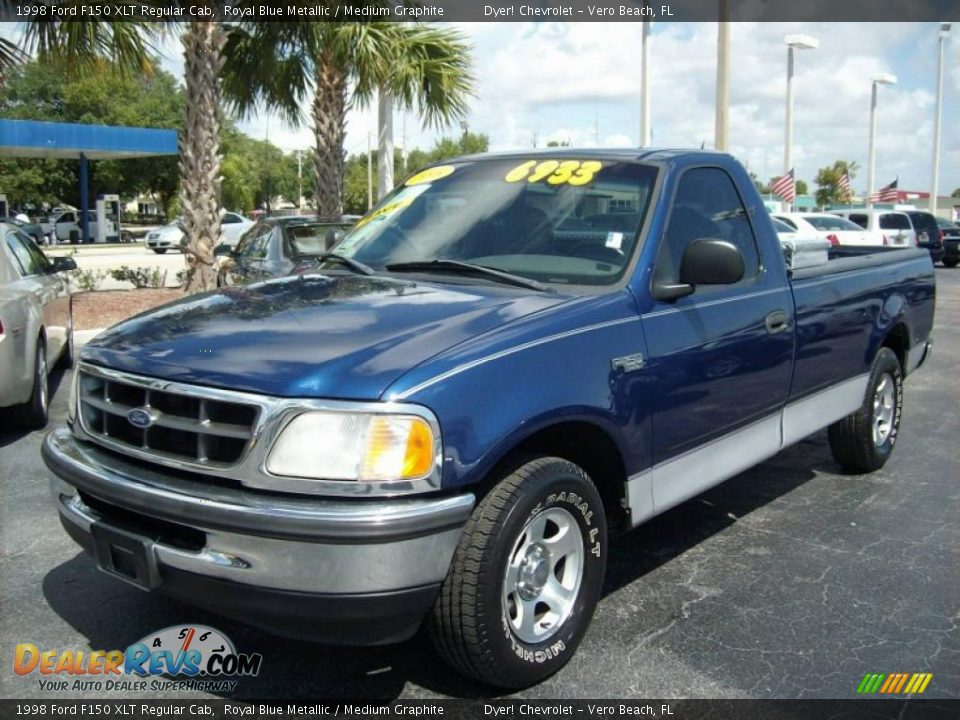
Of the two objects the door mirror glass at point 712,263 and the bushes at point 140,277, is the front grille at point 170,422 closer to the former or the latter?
the door mirror glass at point 712,263

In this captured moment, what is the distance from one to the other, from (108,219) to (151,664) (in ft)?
150

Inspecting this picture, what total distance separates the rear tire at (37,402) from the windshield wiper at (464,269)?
3.93 m

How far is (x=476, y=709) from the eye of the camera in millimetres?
3004

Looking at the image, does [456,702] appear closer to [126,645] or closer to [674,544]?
[126,645]

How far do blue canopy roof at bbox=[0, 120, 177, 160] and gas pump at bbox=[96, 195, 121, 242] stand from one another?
279cm

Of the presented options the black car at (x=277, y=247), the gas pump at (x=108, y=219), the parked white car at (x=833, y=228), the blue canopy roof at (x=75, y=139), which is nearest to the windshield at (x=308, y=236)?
the black car at (x=277, y=247)

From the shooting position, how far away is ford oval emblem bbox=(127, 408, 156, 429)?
2.88 metres

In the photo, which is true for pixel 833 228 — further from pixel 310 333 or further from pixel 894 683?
pixel 310 333

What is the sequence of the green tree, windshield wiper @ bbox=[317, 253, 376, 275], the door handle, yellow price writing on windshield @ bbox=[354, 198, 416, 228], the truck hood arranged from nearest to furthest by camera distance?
the truck hood, windshield wiper @ bbox=[317, 253, 376, 275], the door handle, yellow price writing on windshield @ bbox=[354, 198, 416, 228], the green tree

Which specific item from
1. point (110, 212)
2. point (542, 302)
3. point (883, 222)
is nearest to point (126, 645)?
point (542, 302)

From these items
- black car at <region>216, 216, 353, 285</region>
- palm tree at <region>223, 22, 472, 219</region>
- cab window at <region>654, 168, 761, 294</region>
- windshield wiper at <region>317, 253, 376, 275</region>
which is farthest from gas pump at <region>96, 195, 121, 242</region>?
cab window at <region>654, 168, 761, 294</region>

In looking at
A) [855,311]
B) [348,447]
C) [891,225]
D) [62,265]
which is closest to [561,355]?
[348,447]

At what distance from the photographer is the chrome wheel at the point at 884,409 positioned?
5.79m

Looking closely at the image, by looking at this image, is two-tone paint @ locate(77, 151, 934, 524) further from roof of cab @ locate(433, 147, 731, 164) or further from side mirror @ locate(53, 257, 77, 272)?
side mirror @ locate(53, 257, 77, 272)
